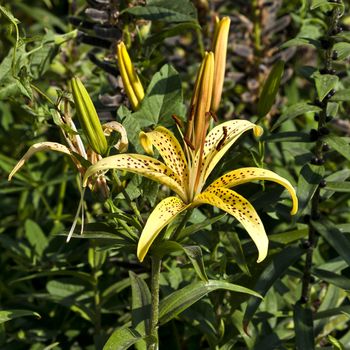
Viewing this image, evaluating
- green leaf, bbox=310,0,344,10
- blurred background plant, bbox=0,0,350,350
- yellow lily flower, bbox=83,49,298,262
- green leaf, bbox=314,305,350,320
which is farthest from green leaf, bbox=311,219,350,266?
green leaf, bbox=310,0,344,10

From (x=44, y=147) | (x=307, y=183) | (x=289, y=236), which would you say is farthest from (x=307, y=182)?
(x=44, y=147)

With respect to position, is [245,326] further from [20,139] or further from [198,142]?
[20,139]

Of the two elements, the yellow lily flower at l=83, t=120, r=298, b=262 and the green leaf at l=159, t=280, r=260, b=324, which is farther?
the green leaf at l=159, t=280, r=260, b=324

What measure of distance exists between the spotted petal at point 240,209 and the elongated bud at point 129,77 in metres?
0.23

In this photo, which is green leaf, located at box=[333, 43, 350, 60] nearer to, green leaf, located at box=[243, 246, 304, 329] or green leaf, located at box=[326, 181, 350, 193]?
green leaf, located at box=[326, 181, 350, 193]

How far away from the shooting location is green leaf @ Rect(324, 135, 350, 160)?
1.18 m

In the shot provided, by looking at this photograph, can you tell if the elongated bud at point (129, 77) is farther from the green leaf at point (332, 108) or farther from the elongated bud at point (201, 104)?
the green leaf at point (332, 108)

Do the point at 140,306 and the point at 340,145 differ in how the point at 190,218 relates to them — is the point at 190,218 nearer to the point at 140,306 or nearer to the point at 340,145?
the point at 140,306

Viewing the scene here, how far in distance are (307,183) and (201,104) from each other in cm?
28

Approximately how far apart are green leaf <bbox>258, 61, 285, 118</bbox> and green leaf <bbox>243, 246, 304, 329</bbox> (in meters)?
0.26

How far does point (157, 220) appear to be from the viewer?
0.94 m

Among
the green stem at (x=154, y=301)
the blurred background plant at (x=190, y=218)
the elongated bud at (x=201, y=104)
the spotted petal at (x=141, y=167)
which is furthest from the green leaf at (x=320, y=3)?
the green stem at (x=154, y=301)

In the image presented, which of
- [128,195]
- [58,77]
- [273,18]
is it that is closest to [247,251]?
[128,195]

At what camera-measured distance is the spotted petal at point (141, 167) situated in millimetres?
952
